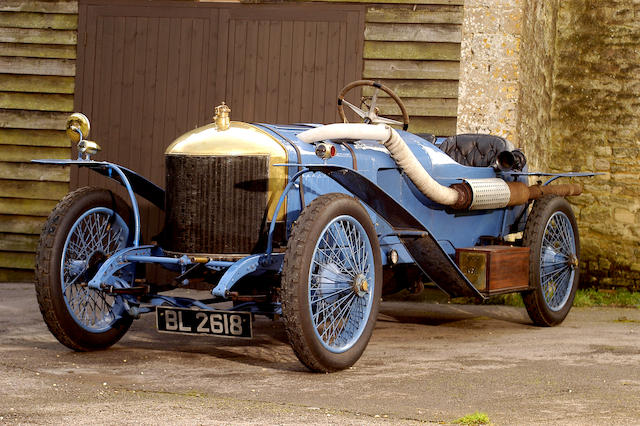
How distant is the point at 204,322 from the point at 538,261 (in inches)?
99.3

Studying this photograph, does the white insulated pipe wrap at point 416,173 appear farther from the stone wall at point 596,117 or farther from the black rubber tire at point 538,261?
the stone wall at point 596,117

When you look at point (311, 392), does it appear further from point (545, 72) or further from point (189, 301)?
point (545, 72)

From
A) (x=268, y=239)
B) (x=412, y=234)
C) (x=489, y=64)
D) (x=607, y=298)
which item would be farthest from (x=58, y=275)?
(x=607, y=298)

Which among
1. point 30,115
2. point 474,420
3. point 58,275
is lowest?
point 474,420

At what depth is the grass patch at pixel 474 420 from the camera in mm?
3396

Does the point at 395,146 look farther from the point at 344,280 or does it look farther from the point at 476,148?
the point at 476,148

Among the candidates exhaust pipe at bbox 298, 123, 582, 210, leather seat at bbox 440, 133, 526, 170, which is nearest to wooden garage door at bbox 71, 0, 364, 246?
leather seat at bbox 440, 133, 526, 170

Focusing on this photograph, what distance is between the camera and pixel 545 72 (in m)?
9.18

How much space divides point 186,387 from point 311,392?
550 millimetres

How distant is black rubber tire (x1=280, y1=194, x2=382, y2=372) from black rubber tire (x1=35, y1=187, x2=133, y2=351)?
1.25 metres

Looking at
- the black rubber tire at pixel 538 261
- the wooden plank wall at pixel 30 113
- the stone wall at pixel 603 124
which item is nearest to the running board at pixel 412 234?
the black rubber tire at pixel 538 261

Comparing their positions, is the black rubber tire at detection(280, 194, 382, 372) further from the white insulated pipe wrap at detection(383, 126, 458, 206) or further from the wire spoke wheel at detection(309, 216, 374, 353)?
the white insulated pipe wrap at detection(383, 126, 458, 206)

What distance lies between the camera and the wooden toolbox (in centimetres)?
552

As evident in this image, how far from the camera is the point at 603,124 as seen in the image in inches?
368
